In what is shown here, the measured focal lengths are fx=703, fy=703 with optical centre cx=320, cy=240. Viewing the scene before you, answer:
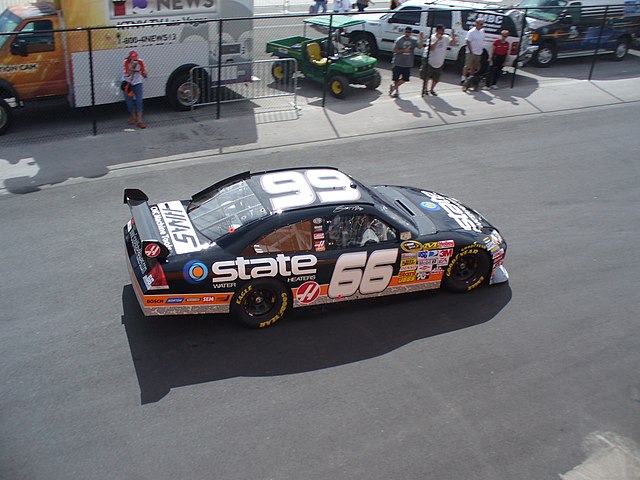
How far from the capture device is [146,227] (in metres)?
8.02

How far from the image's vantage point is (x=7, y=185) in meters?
11.5

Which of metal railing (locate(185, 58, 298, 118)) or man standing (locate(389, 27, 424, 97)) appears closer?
metal railing (locate(185, 58, 298, 118))

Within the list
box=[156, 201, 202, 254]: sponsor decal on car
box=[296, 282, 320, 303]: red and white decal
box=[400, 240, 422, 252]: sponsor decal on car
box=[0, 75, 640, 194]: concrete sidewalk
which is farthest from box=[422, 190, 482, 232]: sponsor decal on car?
box=[0, 75, 640, 194]: concrete sidewalk

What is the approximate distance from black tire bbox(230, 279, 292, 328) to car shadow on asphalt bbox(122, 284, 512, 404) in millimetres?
131

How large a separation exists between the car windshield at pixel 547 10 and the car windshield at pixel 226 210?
14.6m

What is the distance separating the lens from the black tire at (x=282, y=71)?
16.1 m

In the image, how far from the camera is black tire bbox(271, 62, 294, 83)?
1614 cm

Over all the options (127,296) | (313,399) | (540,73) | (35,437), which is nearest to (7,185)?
(127,296)

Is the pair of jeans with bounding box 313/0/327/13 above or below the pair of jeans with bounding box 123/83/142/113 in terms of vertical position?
above

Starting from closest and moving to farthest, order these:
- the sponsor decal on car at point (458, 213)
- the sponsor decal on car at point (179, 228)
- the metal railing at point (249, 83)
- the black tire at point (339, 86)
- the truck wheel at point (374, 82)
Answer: the sponsor decal on car at point (179, 228) → the sponsor decal on car at point (458, 213) → the metal railing at point (249, 83) → the black tire at point (339, 86) → the truck wheel at point (374, 82)

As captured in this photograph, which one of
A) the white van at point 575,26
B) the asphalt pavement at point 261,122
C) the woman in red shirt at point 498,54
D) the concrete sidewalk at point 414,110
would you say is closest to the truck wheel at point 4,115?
the asphalt pavement at point 261,122

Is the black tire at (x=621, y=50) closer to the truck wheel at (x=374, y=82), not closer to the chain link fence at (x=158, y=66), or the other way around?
the chain link fence at (x=158, y=66)

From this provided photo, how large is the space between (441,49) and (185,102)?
6025mm

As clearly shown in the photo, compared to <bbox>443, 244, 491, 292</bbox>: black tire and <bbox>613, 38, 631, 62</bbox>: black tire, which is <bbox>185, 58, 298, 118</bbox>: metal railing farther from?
<bbox>613, 38, 631, 62</bbox>: black tire
